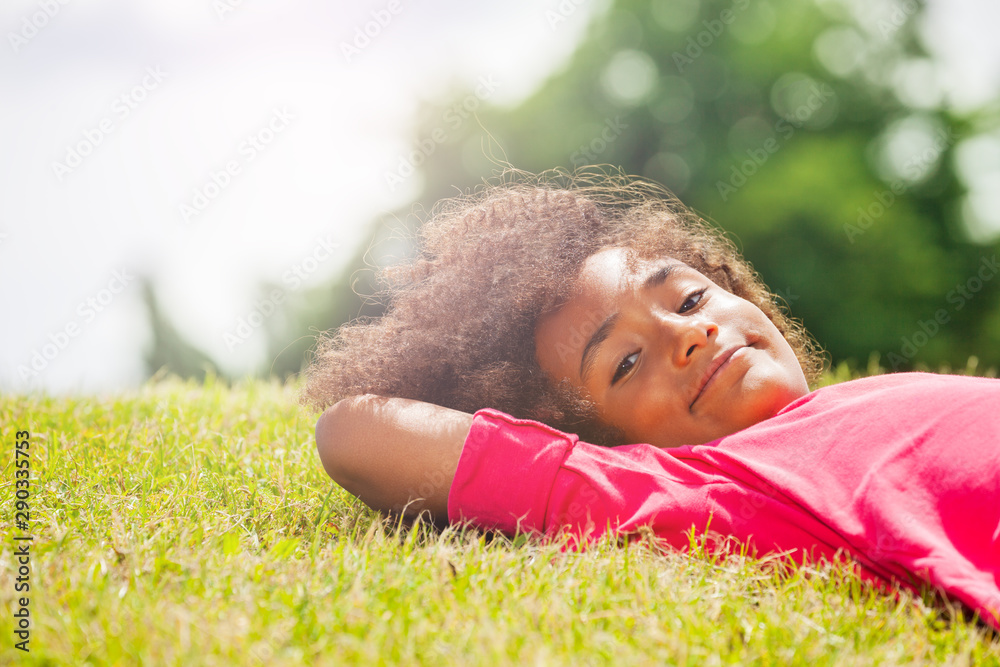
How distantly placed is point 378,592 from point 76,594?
64 centimetres

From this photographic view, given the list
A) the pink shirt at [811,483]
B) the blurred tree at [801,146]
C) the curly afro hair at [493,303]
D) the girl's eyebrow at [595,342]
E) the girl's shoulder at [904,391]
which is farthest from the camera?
the blurred tree at [801,146]

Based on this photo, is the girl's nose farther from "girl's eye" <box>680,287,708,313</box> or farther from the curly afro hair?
the curly afro hair

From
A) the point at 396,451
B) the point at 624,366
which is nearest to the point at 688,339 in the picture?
the point at 624,366

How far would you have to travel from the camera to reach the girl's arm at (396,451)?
82.4 inches

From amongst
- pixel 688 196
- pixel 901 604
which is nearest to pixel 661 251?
pixel 901 604

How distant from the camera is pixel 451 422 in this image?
213cm

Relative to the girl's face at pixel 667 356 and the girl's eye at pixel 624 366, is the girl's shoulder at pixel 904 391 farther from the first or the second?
the girl's eye at pixel 624 366

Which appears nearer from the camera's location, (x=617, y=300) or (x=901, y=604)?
(x=901, y=604)

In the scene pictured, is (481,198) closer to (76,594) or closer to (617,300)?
(617,300)

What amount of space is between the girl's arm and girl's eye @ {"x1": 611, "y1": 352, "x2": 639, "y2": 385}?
0.61m

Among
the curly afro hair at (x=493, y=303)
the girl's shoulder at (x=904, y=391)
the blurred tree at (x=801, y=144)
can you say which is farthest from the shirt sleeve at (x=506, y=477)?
the blurred tree at (x=801, y=144)

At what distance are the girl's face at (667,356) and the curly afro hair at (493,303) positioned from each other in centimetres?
11

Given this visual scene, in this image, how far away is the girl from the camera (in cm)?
175

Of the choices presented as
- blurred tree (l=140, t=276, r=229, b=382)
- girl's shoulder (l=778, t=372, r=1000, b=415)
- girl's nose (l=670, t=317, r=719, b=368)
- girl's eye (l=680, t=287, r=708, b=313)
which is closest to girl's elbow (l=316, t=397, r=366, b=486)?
girl's nose (l=670, t=317, r=719, b=368)
